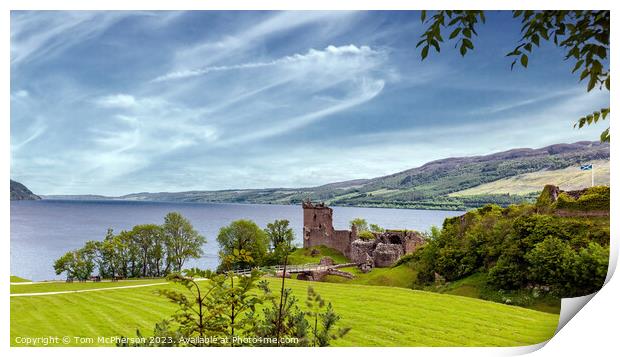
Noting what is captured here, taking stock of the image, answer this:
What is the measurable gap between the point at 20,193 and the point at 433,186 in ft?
13.5

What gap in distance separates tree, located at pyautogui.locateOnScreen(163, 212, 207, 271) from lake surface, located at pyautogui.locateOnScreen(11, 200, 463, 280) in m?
0.07

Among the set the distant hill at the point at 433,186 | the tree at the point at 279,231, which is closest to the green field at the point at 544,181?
the distant hill at the point at 433,186

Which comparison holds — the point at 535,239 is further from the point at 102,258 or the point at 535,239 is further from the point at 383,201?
the point at 102,258

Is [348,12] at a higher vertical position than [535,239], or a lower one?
higher

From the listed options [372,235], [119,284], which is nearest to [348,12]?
[119,284]

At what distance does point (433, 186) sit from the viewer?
4.91m

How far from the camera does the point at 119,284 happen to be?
4480 mm

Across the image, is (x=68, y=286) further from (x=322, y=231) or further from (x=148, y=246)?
(x=322, y=231)

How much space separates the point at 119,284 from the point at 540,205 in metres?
4.63

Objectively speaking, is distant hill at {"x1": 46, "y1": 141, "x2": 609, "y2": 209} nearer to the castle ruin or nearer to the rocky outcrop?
the castle ruin

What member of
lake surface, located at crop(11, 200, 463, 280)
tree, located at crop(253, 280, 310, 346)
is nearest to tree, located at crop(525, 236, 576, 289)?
lake surface, located at crop(11, 200, 463, 280)

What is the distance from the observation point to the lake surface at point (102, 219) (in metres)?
4.02

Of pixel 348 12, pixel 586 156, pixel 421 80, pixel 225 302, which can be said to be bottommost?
pixel 225 302

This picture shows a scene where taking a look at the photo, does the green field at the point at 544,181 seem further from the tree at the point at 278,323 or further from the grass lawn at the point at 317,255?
the tree at the point at 278,323
